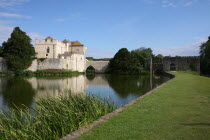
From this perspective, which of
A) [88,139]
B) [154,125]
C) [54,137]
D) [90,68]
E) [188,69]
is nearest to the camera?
[88,139]

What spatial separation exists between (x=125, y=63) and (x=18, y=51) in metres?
19.0

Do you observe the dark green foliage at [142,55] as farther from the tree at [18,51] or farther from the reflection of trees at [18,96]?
the reflection of trees at [18,96]

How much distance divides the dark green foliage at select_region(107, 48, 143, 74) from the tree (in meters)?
16.2

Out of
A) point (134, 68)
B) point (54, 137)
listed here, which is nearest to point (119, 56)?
point (134, 68)

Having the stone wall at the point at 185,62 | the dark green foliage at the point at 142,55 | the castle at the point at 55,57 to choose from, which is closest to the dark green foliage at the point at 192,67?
the stone wall at the point at 185,62

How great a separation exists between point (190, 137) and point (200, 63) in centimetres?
3768

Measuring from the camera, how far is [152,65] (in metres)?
40.7

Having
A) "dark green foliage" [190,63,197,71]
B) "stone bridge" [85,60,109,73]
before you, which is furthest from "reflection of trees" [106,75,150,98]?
"stone bridge" [85,60,109,73]

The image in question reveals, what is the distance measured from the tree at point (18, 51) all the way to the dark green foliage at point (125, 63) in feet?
53.0

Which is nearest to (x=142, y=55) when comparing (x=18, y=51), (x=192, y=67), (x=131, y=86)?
(x=192, y=67)

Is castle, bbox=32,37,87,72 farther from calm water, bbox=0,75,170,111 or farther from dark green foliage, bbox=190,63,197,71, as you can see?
dark green foliage, bbox=190,63,197,71

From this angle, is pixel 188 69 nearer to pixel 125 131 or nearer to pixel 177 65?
pixel 177 65

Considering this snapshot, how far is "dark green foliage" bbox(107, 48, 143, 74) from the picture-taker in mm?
36625

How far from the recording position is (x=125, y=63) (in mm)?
36750
